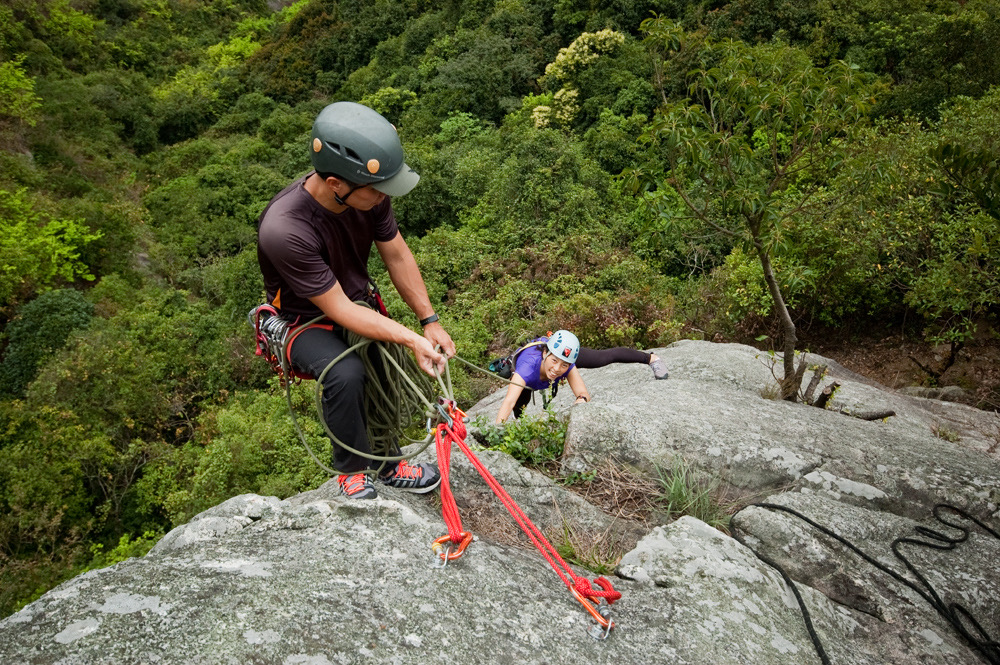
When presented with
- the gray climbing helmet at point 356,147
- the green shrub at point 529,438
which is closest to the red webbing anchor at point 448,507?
the gray climbing helmet at point 356,147

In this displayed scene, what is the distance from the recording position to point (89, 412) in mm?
11555

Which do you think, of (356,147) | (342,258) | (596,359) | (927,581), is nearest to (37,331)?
(596,359)

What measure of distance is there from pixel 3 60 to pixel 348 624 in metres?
31.6

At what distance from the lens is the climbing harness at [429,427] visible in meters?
2.27

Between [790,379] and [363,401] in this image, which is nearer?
[363,401]

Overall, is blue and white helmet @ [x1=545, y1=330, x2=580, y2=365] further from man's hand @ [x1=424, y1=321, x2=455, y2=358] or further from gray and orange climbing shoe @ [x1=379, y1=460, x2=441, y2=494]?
gray and orange climbing shoe @ [x1=379, y1=460, x2=441, y2=494]

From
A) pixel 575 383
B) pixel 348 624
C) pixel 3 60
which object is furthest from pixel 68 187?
pixel 348 624

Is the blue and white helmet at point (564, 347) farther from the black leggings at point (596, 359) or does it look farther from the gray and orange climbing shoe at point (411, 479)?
the gray and orange climbing shoe at point (411, 479)

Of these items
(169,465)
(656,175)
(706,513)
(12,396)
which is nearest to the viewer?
(706,513)

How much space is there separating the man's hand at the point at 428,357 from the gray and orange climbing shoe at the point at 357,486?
0.67 meters

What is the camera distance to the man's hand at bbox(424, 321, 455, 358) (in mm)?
2771

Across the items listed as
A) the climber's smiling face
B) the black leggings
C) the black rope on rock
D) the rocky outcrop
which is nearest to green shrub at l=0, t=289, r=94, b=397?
the black leggings

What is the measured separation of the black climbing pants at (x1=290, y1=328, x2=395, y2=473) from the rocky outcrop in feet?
0.84

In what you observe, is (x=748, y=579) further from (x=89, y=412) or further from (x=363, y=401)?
(x=89, y=412)
